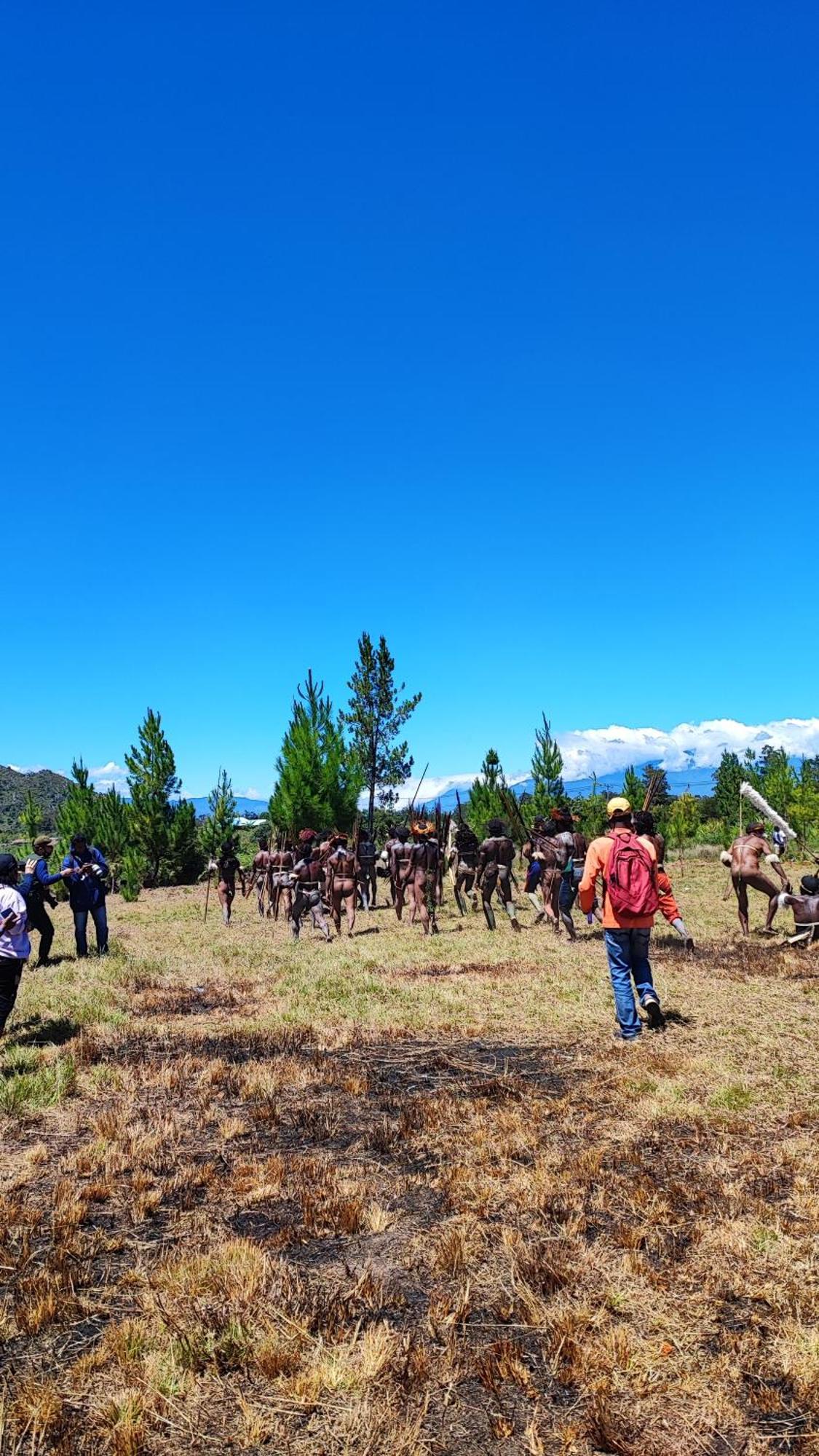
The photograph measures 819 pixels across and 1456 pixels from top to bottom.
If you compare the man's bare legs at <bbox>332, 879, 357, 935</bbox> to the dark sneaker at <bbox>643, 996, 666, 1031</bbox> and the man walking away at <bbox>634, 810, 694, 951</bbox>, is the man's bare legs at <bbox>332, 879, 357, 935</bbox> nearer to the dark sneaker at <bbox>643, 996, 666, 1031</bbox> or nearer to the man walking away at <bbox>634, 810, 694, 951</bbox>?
the man walking away at <bbox>634, 810, 694, 951</bbox>

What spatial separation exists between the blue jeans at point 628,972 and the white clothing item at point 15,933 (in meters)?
5.42

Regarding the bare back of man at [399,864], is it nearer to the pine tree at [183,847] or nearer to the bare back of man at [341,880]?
the bare back of man at [341,880]

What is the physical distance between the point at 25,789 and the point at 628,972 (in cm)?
10432

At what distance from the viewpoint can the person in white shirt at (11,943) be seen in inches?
280

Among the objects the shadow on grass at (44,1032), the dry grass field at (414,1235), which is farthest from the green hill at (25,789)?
the dry grass field at (414,1235)

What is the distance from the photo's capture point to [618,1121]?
573cm

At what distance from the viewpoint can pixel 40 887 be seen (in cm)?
1173

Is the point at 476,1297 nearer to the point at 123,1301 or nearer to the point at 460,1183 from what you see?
the point at 460,1183

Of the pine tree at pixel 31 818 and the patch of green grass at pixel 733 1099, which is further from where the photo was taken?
the pine tree at pixel 31 818

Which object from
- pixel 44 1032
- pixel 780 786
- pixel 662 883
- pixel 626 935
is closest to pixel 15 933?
pixel 44 1032

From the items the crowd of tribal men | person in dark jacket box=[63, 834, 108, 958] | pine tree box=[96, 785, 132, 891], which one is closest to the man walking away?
the crowd of tribal men

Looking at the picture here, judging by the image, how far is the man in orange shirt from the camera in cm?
774

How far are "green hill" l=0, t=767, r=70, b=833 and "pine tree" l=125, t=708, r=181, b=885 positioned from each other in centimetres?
6418

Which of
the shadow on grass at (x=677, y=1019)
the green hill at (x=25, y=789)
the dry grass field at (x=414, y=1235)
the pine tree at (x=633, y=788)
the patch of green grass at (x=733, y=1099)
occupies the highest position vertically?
the green hill at (x=25, y=789)
